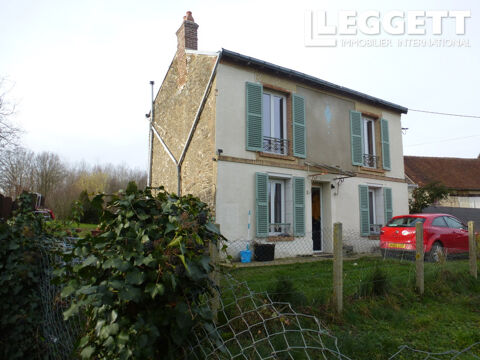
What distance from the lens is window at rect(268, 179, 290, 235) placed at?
10.2 m

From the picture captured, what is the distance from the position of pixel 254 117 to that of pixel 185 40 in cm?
433

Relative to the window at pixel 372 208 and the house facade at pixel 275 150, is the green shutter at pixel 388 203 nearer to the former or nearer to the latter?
the house facade at pixel 275 150

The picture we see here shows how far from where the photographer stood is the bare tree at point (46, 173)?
23.9m

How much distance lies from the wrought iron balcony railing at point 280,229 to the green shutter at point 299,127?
2294 millimetres

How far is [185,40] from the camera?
1172cm

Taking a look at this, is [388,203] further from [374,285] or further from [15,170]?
[15,170]

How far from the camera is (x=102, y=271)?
167cm

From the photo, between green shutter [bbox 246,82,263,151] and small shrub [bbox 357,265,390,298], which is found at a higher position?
green shutter [bbox 246,82,263,151]

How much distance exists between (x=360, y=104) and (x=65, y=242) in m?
11.9

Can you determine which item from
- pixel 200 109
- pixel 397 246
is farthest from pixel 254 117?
pixel 397 246

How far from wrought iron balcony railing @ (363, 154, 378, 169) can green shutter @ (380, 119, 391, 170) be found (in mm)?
351

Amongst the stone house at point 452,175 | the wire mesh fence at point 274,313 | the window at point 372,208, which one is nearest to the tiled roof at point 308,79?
the window at point 372,208

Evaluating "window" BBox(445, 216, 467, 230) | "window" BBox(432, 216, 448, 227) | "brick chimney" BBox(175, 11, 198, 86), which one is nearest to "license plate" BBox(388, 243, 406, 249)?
"window" BBox(432, 216, 448, 227)

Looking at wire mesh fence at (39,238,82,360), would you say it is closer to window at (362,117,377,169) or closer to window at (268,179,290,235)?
window at (268,179,290,235)
